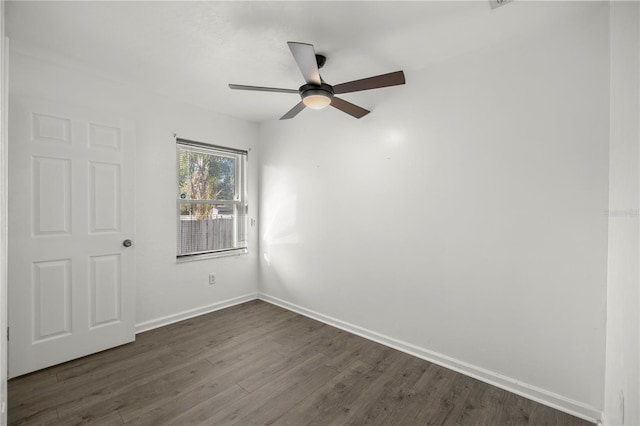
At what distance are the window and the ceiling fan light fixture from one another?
1.87 meters

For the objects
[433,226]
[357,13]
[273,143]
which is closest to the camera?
[357,13]

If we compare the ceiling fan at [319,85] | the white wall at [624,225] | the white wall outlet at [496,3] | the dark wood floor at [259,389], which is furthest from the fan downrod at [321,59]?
the dark wood floor at [259,389]

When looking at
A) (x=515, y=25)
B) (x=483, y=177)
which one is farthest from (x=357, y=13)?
(x=483, y=177)

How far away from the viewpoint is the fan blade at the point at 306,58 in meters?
1.58

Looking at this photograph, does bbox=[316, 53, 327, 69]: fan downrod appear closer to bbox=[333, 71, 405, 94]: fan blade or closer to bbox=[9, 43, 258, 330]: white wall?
bbox=[333, 71, 405, 94]: fan blade

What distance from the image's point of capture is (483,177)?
2.19 meters

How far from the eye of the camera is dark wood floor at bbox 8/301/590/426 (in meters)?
1.81

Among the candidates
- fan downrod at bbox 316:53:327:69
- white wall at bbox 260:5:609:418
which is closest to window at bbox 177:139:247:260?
white wall at bbox 260:5:609:418

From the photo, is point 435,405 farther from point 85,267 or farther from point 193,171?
point 193,171

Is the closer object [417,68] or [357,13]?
[357,13]

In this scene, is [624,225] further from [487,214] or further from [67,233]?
[67,233]

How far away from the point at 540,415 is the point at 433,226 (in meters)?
1.39

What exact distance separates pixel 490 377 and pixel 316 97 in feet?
8.03

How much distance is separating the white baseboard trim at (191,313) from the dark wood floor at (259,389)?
24 centimetres
